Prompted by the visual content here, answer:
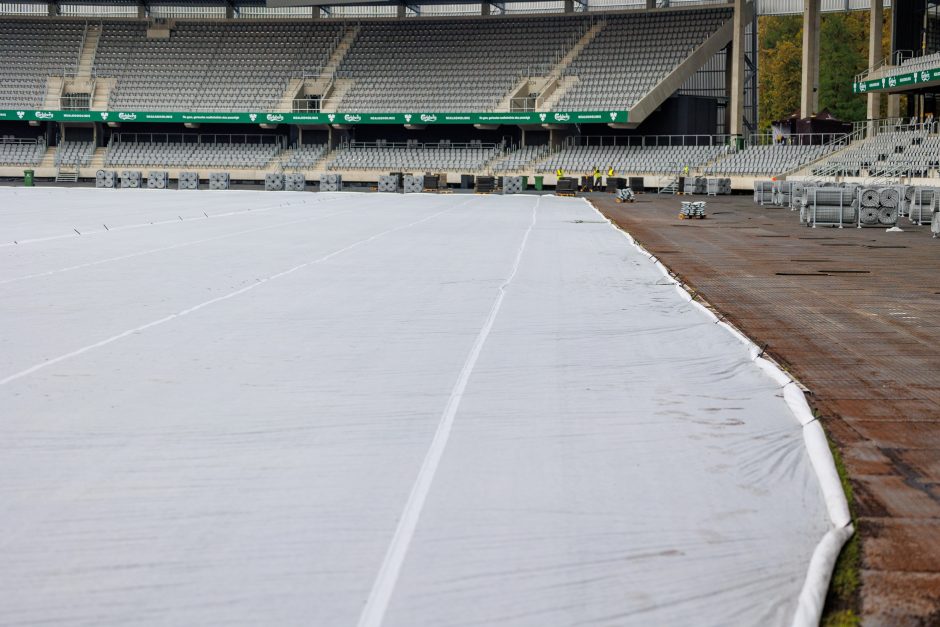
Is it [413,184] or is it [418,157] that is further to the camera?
[418,157]

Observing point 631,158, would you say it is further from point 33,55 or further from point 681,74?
point 33,55

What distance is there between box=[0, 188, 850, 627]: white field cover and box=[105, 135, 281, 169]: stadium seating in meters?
62.8

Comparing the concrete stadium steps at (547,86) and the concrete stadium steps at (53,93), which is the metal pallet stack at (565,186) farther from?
the concrete stadium steps at (53,93)

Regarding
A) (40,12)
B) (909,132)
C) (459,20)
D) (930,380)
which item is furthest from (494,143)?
(930,380)

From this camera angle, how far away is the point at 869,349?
1158 centimetres

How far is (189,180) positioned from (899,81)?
3857cm

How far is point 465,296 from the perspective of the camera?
15500 millimetres

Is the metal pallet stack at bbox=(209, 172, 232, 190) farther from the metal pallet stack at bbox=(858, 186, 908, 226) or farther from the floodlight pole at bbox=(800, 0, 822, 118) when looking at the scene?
the metal pallet stack at bbox=(858, 186, 908, 226)

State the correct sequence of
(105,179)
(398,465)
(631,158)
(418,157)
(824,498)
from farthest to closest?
(418,157)
(631,158)
(105,179)
(398,465)
(824,498)

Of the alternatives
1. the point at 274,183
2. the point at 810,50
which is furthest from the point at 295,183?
the point at 810,50

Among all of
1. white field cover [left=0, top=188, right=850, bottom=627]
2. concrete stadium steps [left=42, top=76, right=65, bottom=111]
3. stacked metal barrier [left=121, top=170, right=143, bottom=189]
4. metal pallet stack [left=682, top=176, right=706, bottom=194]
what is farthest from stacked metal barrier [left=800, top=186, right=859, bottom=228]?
concrete stadium steps [left=42, top=76, right=65, bottom=111]

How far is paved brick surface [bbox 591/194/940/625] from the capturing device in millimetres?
5515

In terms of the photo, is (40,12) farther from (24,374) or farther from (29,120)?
(24,374)

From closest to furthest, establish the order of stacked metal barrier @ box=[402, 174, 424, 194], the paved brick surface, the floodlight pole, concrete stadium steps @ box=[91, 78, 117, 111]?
the paved brick surface → the floodlight pole → stacked metal barrier @ box=[402, 174, 424, 194] → concrete stadium steps @ box=[91, 78, 117, 111]
